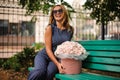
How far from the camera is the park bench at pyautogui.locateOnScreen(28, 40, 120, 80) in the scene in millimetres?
3523

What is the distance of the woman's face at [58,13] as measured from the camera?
414cm

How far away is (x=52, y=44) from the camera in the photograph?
4.12 m

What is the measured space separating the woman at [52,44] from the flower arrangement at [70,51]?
7.0 inches

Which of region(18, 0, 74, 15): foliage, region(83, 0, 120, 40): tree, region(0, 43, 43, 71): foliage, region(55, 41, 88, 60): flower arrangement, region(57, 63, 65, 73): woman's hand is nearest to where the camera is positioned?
region(55, 41, 88, 60): flower arrangement

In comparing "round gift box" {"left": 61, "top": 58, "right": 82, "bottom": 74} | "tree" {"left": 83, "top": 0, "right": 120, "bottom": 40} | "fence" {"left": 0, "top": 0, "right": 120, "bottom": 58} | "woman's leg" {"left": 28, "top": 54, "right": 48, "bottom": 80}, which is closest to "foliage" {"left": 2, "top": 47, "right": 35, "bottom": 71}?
"fence" {"left": 0, "top": 0, "right": 120, "bottom": 58}

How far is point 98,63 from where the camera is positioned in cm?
394

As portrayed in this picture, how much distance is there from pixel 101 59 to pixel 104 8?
2408mm

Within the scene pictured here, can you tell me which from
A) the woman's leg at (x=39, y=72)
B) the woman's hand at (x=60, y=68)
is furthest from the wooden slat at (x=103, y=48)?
the woman's leg at (x=39, y=72)

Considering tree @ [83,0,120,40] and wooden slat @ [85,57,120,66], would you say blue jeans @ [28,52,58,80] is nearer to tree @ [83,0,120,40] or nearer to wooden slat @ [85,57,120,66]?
wooden slat @ [85,57,120,66]

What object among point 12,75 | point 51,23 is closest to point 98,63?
point 51,23

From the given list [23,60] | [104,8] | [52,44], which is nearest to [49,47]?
[52,44]

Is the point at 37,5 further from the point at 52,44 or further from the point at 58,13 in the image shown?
the point at 52,44

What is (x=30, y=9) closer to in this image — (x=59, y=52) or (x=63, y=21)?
(x=63, y=21)

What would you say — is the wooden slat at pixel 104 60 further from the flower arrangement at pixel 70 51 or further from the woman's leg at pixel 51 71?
the woman's leg at pixel 51 71
